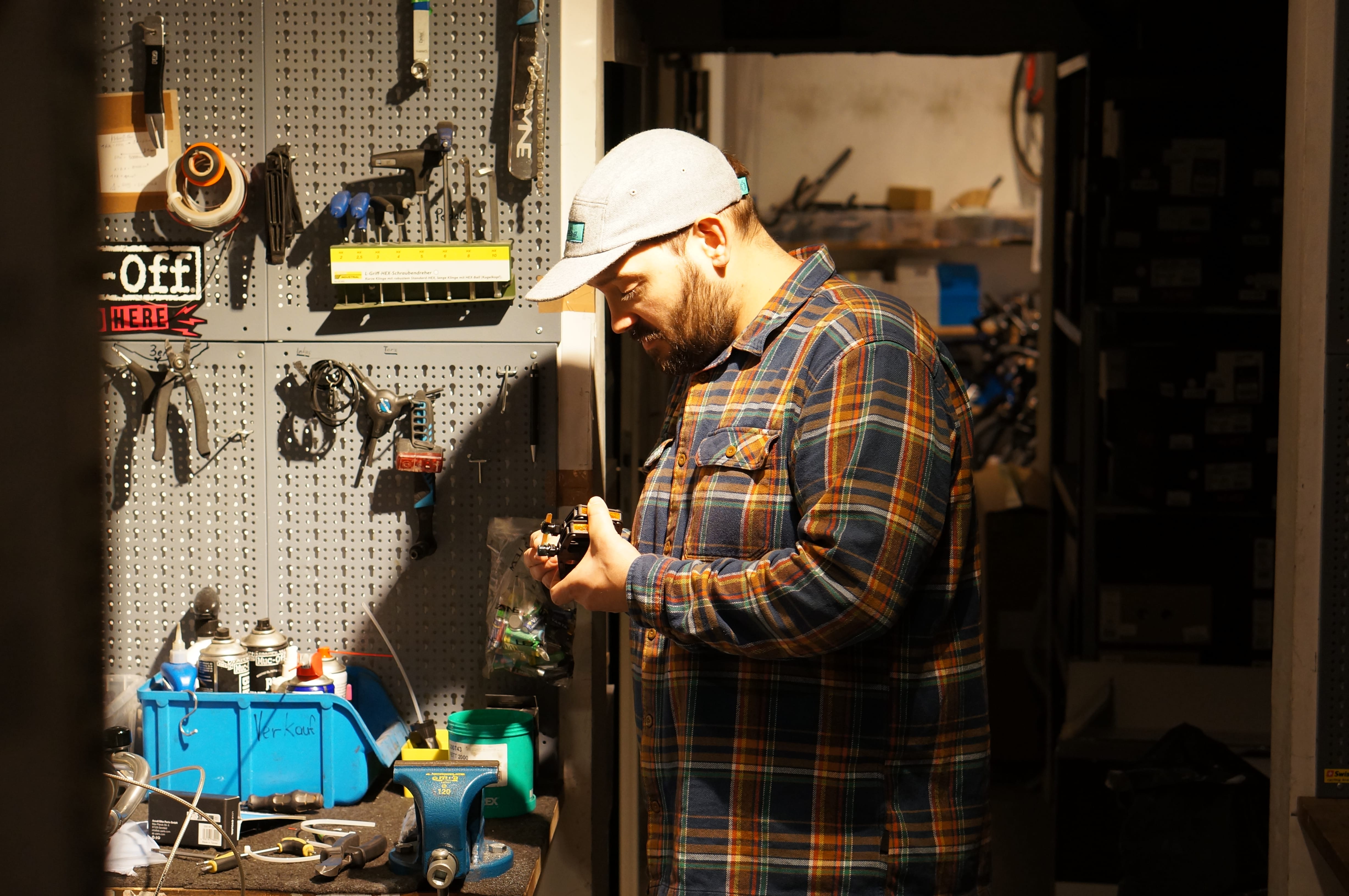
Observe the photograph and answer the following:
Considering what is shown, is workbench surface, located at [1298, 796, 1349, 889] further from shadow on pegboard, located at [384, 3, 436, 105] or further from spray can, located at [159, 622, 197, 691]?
shadow on pegboard, located at [384, 3, 436, 105]

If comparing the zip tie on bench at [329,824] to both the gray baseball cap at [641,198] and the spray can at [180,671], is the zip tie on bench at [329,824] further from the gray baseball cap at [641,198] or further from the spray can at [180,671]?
the gray baseball cap at [641,198]

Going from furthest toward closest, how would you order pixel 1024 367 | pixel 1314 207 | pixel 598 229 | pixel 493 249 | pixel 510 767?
1. pixel 1024 367
2. pixel 493 249
3. pixel 510 767
4. pixel 1314 207
5. pixel 598 229

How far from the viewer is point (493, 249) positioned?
2.25 m

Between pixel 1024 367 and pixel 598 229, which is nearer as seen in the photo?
pixel 598 229

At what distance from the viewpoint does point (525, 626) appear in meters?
2.18

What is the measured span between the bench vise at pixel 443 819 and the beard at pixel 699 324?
2.28 ft

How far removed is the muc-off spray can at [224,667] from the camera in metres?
2.14

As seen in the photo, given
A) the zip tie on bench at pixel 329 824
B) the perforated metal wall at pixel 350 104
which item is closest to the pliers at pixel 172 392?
the perforated metal wall at pixel 350 104

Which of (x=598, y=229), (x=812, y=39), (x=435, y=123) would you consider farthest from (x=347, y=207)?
(x=812, y=39)

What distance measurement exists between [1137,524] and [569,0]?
236 cm

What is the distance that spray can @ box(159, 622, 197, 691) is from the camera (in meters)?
2.18

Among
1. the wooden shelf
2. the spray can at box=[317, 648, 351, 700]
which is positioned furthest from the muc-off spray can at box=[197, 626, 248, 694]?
the wooden shelf

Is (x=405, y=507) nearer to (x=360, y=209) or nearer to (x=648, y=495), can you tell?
(x=360, y=209)

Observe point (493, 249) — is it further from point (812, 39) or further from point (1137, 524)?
point (1137, 524)
